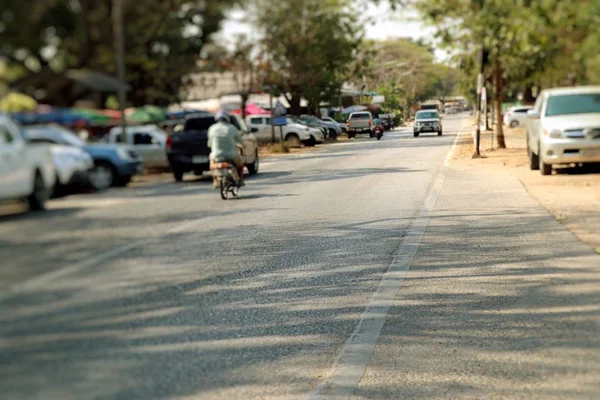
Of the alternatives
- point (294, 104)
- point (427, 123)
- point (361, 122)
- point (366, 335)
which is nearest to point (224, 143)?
point (366, 335)

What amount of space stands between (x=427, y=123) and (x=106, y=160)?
146 feet

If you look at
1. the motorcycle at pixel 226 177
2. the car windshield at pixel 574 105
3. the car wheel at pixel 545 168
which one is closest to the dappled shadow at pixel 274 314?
the motorcycle at pixel 226 177

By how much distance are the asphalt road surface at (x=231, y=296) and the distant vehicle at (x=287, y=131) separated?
77.8ft

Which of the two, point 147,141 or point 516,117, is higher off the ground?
point 147,141

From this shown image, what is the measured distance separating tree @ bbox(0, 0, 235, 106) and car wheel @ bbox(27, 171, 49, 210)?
0.14 metres

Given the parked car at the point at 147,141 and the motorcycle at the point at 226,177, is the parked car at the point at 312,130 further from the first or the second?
the parked car at the point at 147,141

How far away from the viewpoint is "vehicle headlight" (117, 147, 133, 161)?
5.55ft

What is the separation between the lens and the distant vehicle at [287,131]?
38781 millimetres

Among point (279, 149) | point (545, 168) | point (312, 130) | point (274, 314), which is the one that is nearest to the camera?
point (274, 314)

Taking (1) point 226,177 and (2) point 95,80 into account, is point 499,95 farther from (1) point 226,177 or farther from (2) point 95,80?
(2) point 95,80

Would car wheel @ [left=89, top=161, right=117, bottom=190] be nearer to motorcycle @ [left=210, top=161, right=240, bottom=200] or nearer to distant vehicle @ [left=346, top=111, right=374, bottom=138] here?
motorcycle @ [left=210, top=161, right=240, bottom=200]

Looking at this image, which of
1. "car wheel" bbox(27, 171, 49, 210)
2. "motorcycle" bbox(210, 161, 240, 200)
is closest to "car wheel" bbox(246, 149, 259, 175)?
"motorcycle" bbox(210, 161, 240, 200)

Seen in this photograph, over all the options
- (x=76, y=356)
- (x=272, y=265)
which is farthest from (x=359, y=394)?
(x=272, y=265)

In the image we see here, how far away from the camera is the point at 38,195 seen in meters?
1.28
